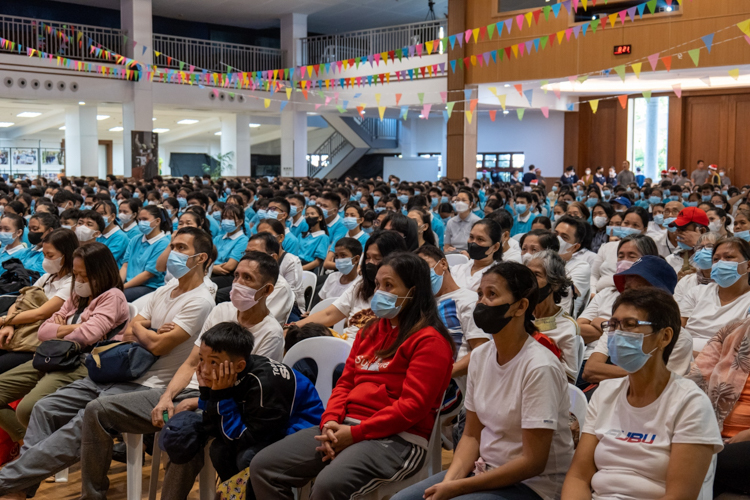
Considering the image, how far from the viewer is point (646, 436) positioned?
2.02 meters

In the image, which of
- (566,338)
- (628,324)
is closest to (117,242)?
(566,338)

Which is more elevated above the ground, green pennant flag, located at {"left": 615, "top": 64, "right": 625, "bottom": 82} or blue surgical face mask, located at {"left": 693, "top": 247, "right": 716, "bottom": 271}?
green pennant flag, located at {"left": 615, "top": 64, "right": 625, "bottom": 82}

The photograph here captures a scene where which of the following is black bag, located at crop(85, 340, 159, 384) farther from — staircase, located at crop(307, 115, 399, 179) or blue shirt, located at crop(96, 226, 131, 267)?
staircase, located at crop(307, 115, 399, 179)

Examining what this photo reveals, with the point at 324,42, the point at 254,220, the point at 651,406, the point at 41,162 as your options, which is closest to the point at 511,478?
the point at 651,406

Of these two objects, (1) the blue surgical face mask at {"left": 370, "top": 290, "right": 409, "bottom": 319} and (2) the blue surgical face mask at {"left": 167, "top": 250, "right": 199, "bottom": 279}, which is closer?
(1) the blue surgical face mask at {"left": 370, "top": 290, "right": 409, "bottom": 319}

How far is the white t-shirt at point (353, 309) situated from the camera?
3619 millimetres

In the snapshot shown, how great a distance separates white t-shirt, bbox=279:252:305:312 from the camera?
510 cm

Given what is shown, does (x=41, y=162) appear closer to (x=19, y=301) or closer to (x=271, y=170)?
(x=271, y=170)

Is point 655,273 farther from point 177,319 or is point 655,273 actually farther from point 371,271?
point 177,319

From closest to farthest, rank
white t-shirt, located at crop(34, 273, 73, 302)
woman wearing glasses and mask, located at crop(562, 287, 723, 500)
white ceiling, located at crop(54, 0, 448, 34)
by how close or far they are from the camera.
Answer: woman wearing glasses and mask, located at crop(562, 287, 723, 500)
white t-shirt, located at crop(34, 273, 73, 302)
white ceiling, located at crop(54, 0, 448, 34)

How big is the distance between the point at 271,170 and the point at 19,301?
23.6m

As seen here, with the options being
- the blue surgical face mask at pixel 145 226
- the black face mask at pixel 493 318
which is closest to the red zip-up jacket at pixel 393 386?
the black face mask at pixel 493 318

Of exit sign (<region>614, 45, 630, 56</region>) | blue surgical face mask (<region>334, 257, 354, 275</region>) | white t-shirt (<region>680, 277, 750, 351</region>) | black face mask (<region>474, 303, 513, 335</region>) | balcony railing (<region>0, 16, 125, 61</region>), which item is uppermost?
balcony railing (<region>0, 16, 125, 61</region>)

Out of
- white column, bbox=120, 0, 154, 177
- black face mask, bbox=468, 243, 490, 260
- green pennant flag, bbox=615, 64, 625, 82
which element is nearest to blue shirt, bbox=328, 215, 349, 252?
black face mask, bbox=468, 243, 490, 260
